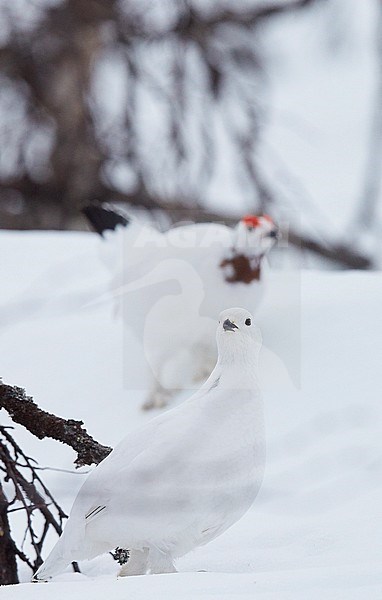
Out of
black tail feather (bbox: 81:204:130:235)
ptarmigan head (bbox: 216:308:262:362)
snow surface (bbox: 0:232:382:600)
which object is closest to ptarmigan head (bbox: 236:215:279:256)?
snow surface (bbox: 0:232:382:600)

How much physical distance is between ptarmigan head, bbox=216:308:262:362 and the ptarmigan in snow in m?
1.38

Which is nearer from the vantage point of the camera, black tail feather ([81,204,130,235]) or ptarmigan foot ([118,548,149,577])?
ptarmigan foot ([118,548,149,577])

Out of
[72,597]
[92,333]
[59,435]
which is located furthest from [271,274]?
[72,597]

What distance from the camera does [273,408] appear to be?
315 centimetres

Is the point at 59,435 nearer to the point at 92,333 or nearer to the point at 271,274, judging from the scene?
the point at 92,333

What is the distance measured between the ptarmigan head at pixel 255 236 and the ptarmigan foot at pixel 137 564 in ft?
5.34

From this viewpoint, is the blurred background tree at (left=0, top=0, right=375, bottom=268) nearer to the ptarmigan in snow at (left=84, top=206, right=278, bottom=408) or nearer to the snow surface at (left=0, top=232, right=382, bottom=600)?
the snow surface at (left=0, top=232, right=382, bottom=600)

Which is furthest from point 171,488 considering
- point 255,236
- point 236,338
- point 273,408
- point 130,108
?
point 130,108

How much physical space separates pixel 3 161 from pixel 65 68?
0.67 meters

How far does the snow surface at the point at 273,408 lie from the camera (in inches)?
67.9

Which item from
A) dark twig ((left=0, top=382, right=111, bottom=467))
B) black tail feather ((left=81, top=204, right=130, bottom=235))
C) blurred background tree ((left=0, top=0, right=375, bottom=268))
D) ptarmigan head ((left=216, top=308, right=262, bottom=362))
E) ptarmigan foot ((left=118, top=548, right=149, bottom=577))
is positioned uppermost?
ptarmigan head ((left=216, top=308, right=262, bottom=362))

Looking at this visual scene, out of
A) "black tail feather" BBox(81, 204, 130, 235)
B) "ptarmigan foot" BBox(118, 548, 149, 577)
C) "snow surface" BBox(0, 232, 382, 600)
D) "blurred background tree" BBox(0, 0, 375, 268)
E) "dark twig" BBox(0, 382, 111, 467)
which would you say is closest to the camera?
"snow surface" BBox(0, 232, 382, 600)

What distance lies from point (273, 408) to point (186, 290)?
1.40 feet

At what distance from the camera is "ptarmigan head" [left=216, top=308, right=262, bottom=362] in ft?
6.37
